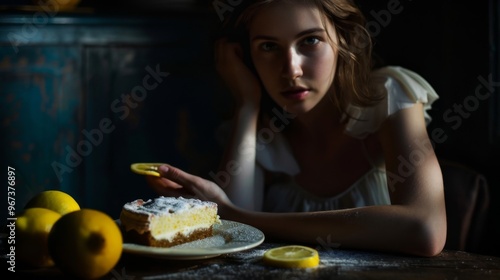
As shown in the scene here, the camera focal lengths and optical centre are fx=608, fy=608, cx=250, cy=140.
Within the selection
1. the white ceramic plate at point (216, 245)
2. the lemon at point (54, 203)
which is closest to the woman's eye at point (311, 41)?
the white ceramic plate at point (216, 245)

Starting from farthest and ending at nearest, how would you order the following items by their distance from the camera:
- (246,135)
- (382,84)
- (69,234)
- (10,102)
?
(10,102)
(246,135)
(382,84)
(69,234)

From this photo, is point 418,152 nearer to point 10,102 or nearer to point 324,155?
point 324,155

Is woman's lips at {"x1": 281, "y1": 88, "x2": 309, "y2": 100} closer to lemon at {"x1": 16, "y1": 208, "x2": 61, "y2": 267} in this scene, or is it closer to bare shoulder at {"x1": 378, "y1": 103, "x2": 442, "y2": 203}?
bare shoulder at {"x1": 378, "y1": 103, "x2": 442, "y2": 203}

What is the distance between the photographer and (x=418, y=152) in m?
1.61

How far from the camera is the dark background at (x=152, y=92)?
234cm

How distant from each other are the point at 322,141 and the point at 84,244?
1.21 m

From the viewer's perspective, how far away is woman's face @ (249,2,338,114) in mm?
1707

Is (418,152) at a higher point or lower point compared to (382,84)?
lower

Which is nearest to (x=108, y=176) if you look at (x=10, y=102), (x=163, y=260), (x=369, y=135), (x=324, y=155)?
(x=10, y=102)

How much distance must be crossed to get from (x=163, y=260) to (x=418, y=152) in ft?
2.49

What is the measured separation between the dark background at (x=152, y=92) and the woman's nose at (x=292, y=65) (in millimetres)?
804

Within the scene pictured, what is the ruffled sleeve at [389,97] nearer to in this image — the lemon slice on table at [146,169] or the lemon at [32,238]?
the lemon slice on table at [146,169]

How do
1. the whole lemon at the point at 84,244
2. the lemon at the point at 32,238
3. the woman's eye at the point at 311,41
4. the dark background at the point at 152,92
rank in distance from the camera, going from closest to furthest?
1. the whole lemon at the point at 84,244
2. the lemon at the point at 32,238
3. the woman's eye at the point at 311,41
4. the dark background at the point at 152,92

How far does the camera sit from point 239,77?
2.05 m
